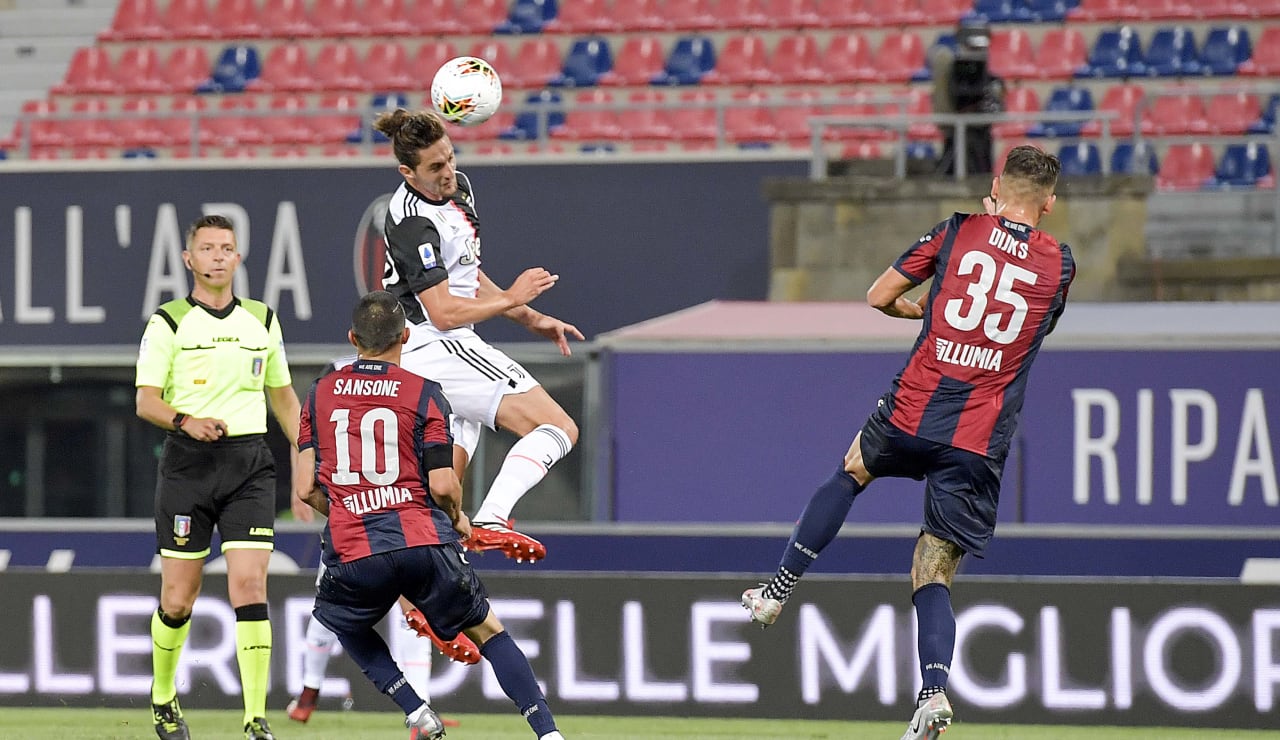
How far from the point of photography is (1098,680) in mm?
9047

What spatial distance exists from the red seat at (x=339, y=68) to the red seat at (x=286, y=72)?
0.28 ft

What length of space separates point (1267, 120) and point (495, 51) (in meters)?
6.68

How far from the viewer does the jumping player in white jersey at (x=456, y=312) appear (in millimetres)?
7434

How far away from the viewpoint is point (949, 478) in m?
6.94

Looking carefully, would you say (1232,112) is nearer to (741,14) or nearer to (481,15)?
(741,14)

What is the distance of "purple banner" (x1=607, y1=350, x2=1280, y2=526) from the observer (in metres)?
12.5

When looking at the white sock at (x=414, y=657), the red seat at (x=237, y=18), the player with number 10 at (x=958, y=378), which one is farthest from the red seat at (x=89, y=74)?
the player with number 10 at (x=958, y=378)

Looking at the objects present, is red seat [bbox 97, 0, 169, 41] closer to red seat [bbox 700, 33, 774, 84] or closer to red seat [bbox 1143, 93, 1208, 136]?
red seat [bbox 700, 33, 774, 84]

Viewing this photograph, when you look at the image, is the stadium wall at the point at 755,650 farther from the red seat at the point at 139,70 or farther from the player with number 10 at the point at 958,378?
the red seat at the point at 139,70

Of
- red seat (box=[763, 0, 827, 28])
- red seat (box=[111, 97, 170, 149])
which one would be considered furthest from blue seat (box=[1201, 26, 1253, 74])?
red seat (box=[111, 97, 170, 149])

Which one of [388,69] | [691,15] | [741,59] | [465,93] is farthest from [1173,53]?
[465,93]

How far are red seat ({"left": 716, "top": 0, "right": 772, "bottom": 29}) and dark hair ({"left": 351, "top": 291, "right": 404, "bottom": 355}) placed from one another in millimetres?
12052

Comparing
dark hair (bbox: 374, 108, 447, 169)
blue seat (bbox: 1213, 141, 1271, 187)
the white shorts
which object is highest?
blue seat (bbox: 1213, 141, 1271, 187)

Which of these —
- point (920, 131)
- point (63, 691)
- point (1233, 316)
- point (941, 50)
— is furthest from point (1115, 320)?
point (63, 691)
